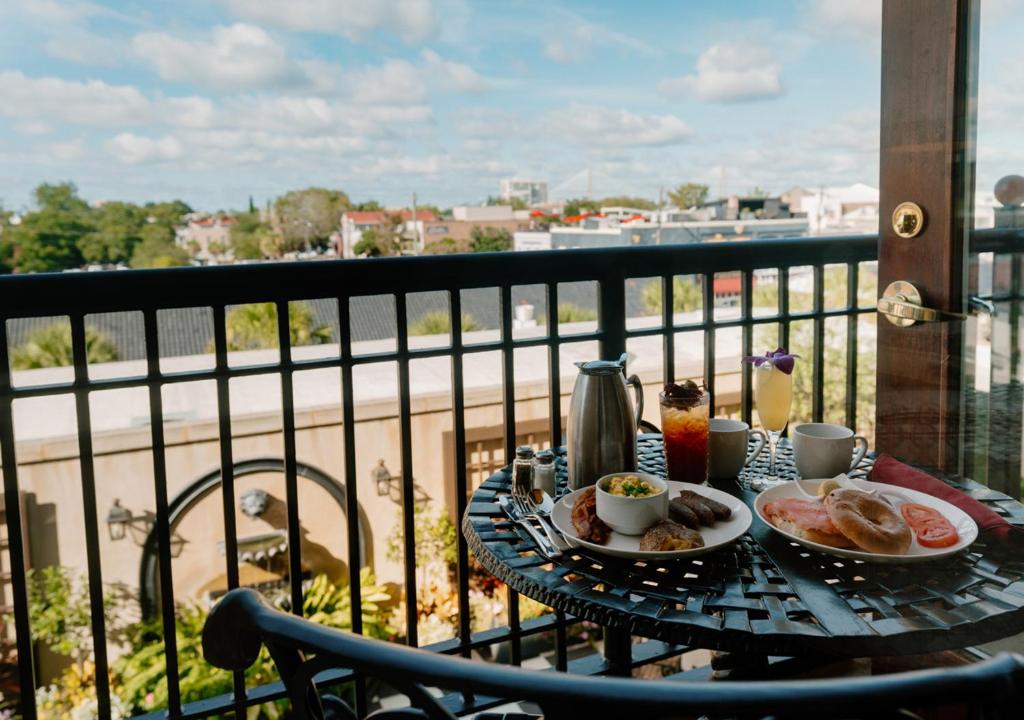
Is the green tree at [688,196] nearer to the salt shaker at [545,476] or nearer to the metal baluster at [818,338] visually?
the metal baluster at [818,338]

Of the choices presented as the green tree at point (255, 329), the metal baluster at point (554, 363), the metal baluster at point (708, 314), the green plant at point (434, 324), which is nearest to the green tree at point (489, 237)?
the green plant at point (434, 324)

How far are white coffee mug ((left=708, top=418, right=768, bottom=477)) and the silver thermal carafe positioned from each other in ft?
0.42

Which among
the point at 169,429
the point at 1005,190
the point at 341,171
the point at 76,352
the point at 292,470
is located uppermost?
the point at 341,171

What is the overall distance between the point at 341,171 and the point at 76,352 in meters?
34.1

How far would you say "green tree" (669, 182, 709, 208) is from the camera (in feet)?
79.6

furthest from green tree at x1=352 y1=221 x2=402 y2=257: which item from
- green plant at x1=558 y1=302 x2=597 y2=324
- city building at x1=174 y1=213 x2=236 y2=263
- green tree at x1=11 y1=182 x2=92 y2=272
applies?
green tree at x1=11 y1=182 x2=92 y2=272

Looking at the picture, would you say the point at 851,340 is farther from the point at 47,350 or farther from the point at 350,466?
the point at 47,350

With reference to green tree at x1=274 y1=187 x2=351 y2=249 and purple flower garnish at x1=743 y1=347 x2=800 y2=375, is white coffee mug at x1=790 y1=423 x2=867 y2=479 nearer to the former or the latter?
purple flower garnish at x1=743 y1=347 x2=800 y2=375

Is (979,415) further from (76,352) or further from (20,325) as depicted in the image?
(20,325)

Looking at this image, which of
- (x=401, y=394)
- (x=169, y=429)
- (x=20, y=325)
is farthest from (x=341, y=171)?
(x=401, y=394)

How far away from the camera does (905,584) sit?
37.9 inches

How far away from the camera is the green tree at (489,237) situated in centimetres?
2372

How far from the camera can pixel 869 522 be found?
101cm

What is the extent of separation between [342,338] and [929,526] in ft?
3.54
